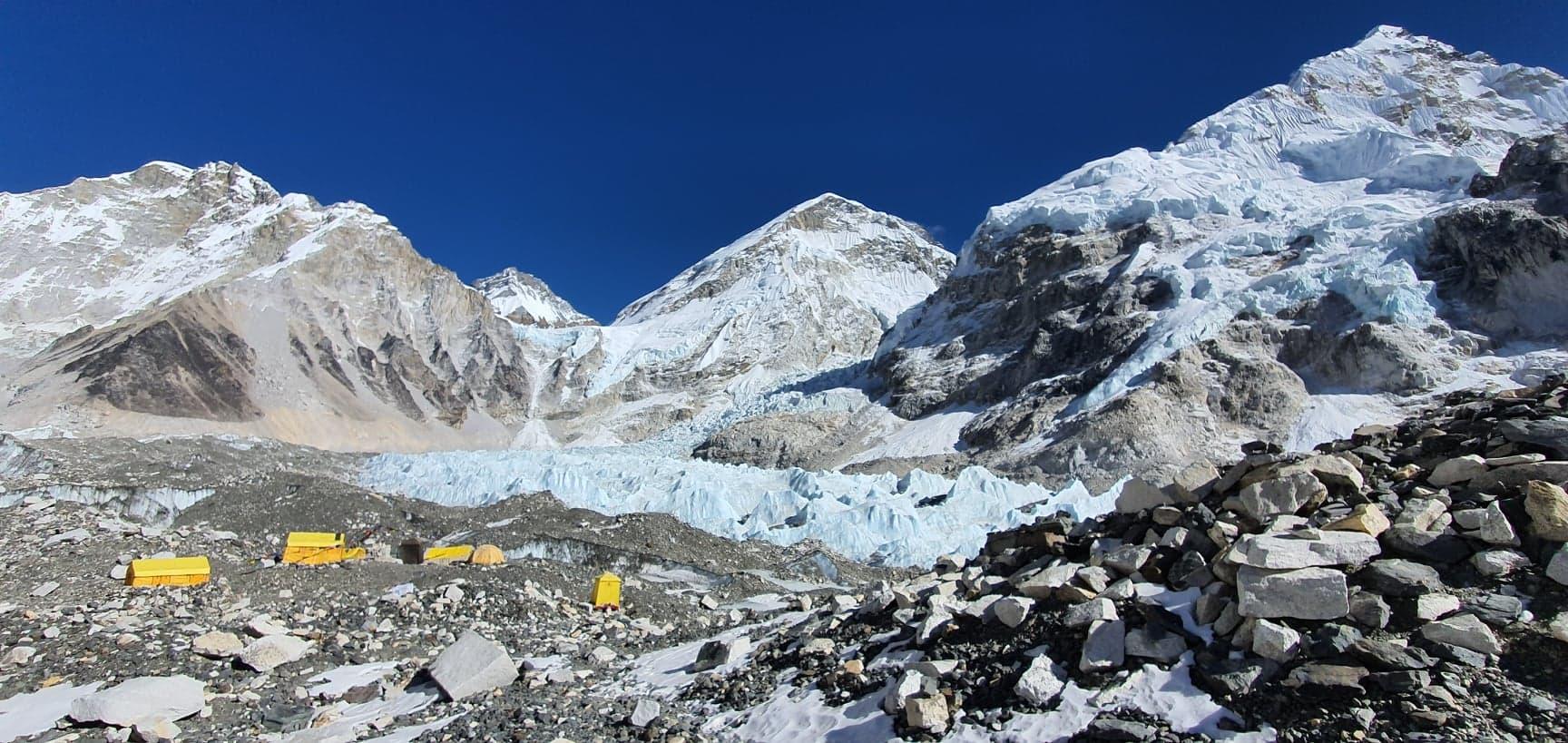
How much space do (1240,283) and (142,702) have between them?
6539cm

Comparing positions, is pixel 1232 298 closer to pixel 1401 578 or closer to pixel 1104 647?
pixel 1401 578

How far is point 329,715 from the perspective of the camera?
27.0 ft

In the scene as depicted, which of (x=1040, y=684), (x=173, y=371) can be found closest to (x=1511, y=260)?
(x=1040, y=684)

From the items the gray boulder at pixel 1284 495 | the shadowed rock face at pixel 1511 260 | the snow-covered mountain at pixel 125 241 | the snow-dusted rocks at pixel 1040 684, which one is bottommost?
the snow-dusted rocks at pixel 1040 684

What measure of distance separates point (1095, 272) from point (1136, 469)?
99.3 ft

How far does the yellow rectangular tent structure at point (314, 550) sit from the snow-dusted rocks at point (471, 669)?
306 inches

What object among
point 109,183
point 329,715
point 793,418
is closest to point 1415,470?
point 329,715

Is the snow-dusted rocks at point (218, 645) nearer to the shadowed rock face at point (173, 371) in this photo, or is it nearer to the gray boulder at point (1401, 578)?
the gray boulder at point (1401, 578)

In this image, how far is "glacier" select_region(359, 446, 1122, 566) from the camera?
25.7m

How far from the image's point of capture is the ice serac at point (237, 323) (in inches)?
2376

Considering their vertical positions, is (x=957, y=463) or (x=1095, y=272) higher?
(x=1095, y=272)

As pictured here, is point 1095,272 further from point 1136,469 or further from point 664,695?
point 664,695

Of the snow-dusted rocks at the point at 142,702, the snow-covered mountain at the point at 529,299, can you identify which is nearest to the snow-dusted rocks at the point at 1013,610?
the snow-dusted rocks at the point at 142,702

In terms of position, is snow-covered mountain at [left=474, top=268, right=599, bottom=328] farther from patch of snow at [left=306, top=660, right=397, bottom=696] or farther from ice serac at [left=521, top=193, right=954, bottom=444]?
patch of snow at [left=306, top=660, right=397, bottom=696]
